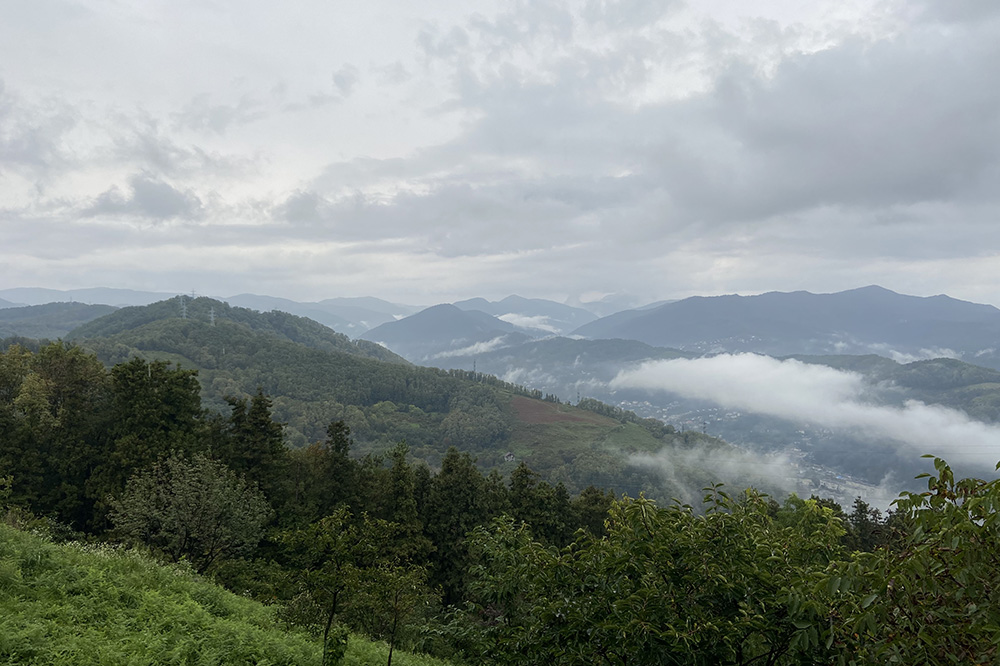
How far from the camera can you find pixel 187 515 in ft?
90.5

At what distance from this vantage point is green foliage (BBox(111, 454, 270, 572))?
89.8 feet

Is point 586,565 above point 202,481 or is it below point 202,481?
above

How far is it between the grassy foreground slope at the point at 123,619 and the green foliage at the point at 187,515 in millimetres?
10313

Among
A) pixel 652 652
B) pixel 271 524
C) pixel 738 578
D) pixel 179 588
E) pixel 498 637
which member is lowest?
pixel 271 524

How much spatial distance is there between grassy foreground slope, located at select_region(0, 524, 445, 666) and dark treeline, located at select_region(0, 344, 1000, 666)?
1.43 metres

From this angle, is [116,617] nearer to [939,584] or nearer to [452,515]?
[939,584]

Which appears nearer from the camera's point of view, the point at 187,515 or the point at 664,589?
the point at 664,589

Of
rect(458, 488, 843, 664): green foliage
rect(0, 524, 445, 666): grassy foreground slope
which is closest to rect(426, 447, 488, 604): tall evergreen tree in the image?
rect(0, 524, 445, 666): grassy foreground slope

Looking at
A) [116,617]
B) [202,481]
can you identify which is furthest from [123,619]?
[202,481]

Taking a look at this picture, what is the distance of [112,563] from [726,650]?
1869cm

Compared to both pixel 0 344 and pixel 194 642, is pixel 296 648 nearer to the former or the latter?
pixel 194 642

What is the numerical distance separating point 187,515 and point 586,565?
2732 cm

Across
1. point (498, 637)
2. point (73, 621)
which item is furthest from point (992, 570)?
point (73, 621)

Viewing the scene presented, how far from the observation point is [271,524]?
131 feet
